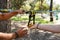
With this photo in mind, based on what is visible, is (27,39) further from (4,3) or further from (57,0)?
(57,0)

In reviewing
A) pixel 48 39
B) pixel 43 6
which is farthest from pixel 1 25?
pixel 43 6

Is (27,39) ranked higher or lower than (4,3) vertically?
lower

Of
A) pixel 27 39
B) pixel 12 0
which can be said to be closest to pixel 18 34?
pixel 27 39

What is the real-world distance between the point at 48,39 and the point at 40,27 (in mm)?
3766

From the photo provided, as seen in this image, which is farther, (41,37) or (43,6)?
(43,6)

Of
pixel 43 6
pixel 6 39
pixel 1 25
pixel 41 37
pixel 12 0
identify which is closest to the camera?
pixel 6 39

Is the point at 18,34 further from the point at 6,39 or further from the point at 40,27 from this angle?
the point at 40,27

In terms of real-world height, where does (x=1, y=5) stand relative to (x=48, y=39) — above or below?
above

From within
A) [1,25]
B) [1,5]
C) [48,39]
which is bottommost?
[48,39]

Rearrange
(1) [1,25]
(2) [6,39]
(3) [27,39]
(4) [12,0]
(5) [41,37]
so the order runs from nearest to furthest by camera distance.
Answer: (2) [6,39] → (1) [1,25] → (3) [27,39] → (5) [41,37] → (4) [12,0]

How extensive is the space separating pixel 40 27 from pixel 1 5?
7.29 feet

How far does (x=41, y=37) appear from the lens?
5.89 meters

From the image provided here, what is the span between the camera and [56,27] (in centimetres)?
191

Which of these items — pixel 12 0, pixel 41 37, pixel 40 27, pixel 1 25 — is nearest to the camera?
pixel 40 27
